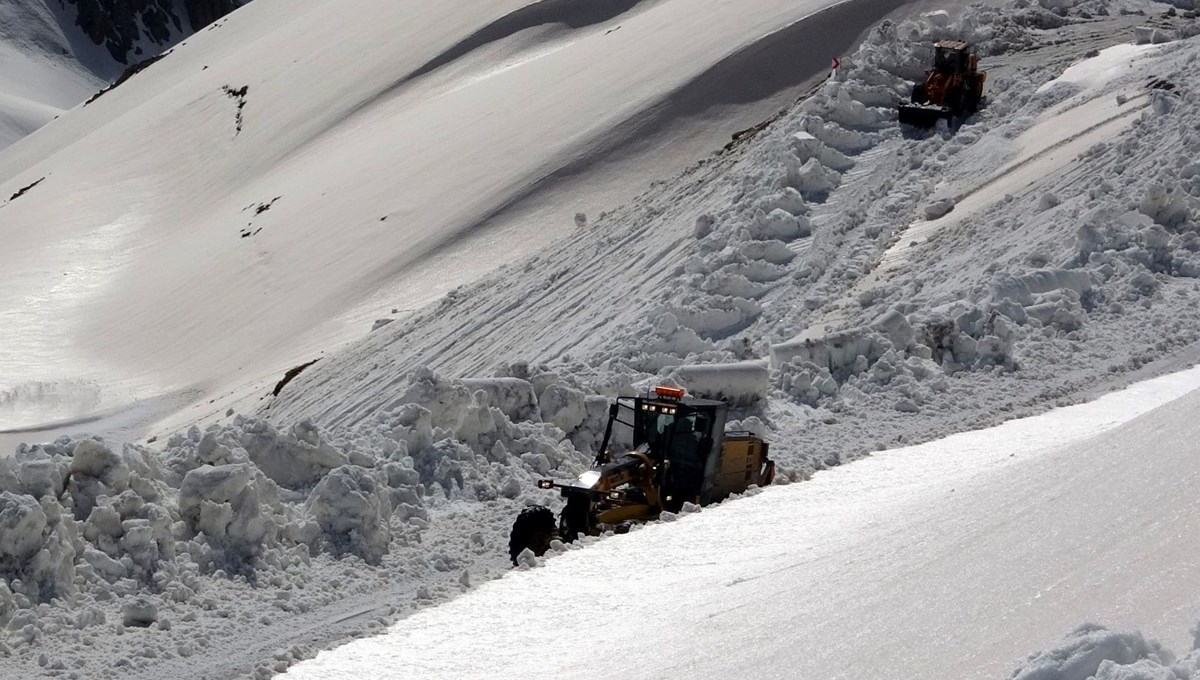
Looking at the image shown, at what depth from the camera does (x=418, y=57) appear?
39469mm

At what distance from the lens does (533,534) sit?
1077cm

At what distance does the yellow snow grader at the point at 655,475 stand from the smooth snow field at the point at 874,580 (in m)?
0.24

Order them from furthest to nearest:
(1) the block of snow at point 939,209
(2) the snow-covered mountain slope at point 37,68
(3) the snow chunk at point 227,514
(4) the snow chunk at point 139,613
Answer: (2) the snow-covered mountain slope at point 37,68
(1) the block of snow at point 939,209
(3) the snow chunk at point 227,514
(4) the snow chunk at point 139,613

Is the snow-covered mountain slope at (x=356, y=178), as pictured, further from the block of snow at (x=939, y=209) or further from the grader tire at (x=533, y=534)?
the grader tire at (x=533, y=534)

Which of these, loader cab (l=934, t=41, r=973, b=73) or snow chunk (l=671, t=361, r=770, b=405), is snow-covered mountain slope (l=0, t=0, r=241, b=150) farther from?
snow chunk (l=671, t=361, r=770, b=405)

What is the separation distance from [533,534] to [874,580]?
10.9 ft

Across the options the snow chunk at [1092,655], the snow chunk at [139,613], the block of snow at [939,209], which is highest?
the snow chunk at [1092,655]

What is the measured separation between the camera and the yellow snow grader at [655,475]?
11000 millimetres

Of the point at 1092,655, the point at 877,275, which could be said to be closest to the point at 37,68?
the point at 877,275

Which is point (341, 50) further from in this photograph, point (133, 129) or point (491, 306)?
point (491, 306)

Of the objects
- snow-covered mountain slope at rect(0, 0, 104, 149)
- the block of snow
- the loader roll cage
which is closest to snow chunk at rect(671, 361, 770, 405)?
the loader roll cage

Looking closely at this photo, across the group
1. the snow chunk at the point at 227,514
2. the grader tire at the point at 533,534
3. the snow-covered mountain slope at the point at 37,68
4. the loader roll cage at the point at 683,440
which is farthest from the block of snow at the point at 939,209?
the snow-covered mountain slope at the point at 37,68

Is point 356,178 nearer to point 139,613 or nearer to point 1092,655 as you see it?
point 139,613

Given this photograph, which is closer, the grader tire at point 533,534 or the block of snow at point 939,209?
the grader tire at point 533,534
